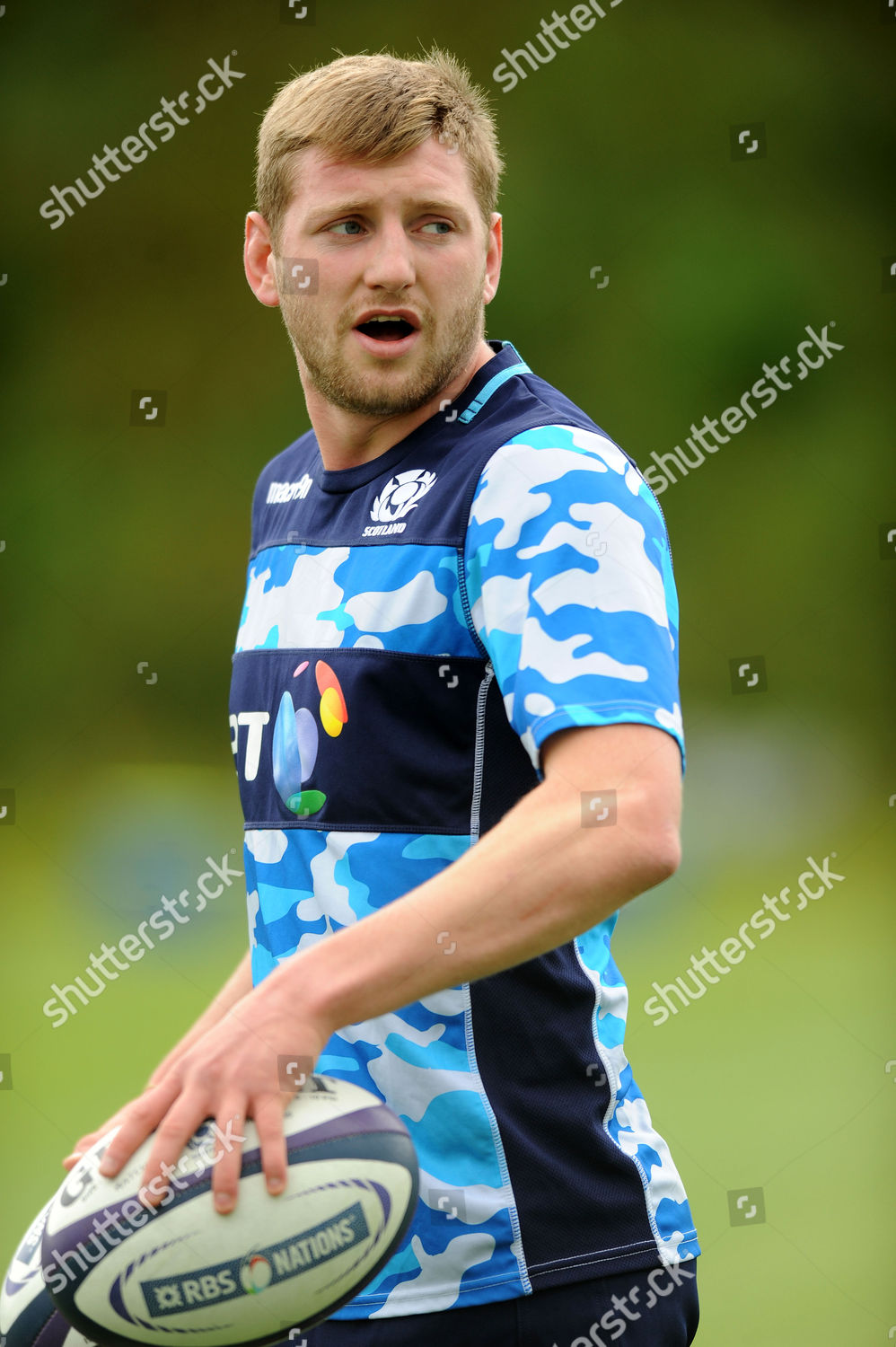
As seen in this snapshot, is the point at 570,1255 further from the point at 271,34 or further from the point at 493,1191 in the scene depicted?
the point at 271,34

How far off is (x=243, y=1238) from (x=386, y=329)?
83 centimetres

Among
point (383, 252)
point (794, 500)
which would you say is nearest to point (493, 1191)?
point (383, 252)

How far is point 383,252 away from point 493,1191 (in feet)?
2.82

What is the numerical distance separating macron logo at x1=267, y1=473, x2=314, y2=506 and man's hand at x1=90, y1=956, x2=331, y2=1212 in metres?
0.70

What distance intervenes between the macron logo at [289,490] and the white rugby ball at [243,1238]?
26.6 inches

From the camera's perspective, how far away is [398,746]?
1081mm

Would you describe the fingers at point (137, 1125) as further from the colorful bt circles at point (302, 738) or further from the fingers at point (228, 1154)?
A: the colorful bt circles at point (302, 738)
